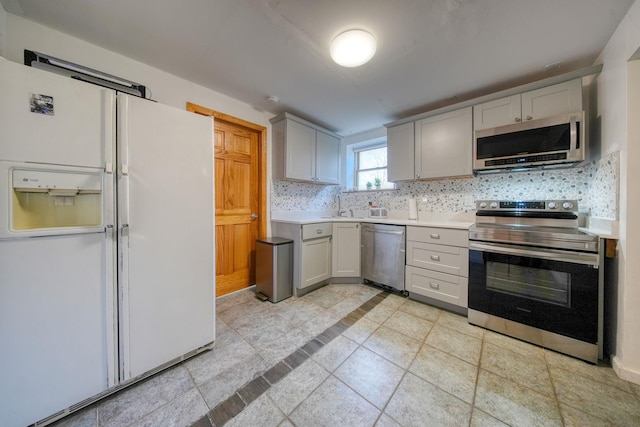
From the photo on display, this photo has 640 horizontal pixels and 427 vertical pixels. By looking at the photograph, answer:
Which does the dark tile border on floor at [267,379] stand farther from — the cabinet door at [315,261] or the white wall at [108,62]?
the white wall at [108,62]

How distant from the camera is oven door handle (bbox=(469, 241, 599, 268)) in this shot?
1.53 metres

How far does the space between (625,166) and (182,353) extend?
3.14 m

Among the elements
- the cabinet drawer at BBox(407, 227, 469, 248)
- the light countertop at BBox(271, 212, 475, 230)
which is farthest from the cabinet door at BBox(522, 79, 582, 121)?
the cabinet drawer at BBox(407, 227, 469, 248)

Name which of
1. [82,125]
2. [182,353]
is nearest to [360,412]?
[182,353]

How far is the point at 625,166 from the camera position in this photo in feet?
4.53

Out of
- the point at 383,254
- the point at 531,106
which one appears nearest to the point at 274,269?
the point at 383,254

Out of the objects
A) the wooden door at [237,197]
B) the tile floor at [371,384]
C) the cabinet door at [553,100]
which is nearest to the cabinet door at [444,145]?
the cabinet door at [553,100]

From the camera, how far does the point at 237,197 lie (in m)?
2.72

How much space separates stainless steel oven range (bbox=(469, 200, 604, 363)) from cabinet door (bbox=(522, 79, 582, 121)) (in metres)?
0.79

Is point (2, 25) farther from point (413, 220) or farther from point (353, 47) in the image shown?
point (413, 220)

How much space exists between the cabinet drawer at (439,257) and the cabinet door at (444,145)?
85 centimetres

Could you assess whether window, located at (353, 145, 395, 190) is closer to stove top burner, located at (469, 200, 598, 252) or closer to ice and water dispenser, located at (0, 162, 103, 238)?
stove top burner, located at (469, 200, 598, 252)

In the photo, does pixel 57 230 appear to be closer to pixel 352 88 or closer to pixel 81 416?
pixel 81 416

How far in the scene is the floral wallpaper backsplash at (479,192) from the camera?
5.57 feet
